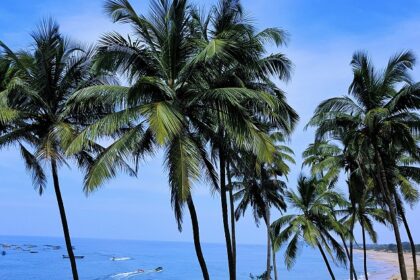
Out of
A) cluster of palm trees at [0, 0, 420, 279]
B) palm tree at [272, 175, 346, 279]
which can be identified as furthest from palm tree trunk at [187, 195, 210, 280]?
palm tree at [272, 175, 346, 279]

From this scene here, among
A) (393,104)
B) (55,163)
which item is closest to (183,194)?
(55,163)

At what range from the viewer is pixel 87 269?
7800cm

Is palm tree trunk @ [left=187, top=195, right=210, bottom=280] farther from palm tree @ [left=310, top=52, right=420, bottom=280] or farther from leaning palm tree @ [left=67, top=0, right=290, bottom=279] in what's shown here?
palm tree @ [left=310, top=52, right=420, bottom=280]

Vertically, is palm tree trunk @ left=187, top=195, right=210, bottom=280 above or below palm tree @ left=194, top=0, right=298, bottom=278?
below

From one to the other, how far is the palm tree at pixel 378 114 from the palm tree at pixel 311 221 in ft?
27.5

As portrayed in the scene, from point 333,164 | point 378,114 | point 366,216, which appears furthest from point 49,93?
point 366,216

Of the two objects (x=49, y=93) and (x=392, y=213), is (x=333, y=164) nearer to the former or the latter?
(x=392, y=213)

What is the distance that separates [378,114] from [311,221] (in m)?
11.7

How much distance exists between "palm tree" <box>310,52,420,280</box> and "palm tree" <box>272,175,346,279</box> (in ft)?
27.5

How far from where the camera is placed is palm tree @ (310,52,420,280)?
16.8 meters

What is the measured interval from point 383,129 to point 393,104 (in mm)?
1046

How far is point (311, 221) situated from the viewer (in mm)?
27172

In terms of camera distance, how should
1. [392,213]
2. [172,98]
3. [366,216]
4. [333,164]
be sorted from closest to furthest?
[172,98] < [392,213] < [333,164] < [366,216]

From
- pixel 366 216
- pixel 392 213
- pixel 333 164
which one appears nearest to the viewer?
pixel 392 213
